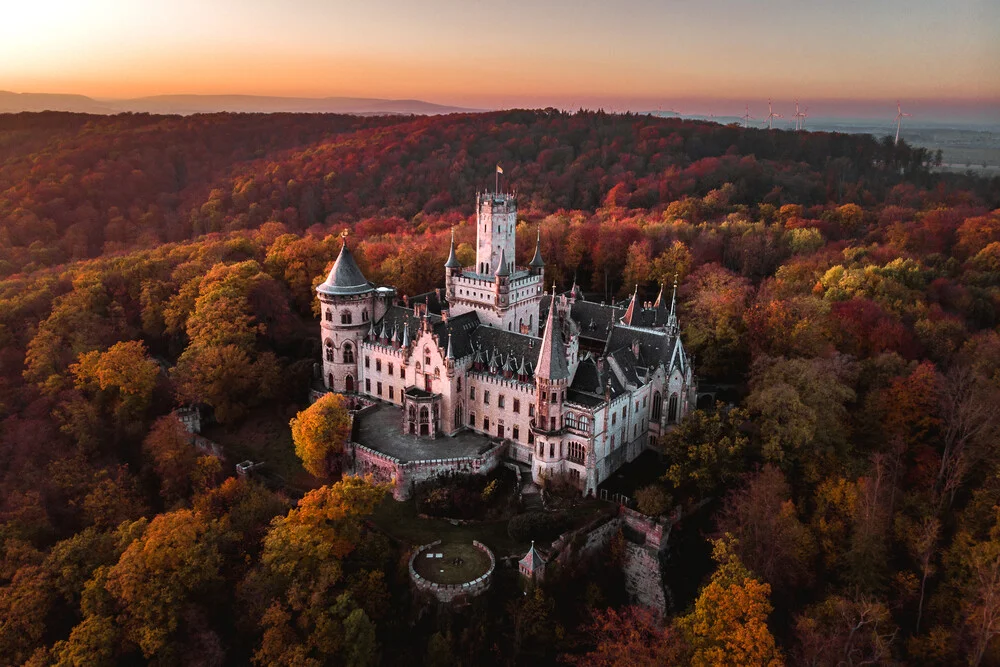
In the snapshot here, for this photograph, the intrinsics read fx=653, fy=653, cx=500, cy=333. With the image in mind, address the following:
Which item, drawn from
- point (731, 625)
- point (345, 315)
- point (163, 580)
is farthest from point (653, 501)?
point (345, 315)

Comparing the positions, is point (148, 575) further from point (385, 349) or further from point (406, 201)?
point (406, 201)

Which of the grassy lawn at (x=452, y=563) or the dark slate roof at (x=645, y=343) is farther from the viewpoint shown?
the dark slate roof at (x=645, y=343)

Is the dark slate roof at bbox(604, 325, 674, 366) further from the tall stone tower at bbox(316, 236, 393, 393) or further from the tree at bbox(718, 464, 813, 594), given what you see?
the tall stone tower at bbox(316, 236, 393, 393)

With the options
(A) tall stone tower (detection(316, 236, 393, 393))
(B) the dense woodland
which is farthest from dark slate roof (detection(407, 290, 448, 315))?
(B) the dense woodland

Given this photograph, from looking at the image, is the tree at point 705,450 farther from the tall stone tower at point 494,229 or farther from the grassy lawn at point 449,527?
the tall stone tower at point 494,229

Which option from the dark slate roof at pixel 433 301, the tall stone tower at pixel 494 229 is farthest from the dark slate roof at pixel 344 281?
the tall stone tower at pixel 494 229

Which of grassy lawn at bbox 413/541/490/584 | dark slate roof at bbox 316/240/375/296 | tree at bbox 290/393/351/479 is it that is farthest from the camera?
dark slate roof at bbox 316/240/375/296

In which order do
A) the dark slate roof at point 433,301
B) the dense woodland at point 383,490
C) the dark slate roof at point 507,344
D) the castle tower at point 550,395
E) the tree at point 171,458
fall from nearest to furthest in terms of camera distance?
the dense woodland at point 383,490 → the castle tower at point 550,395 → the tree at point 171,458 → the dark slate roof at point 507,344 → the dark slate roof at point 433,301
